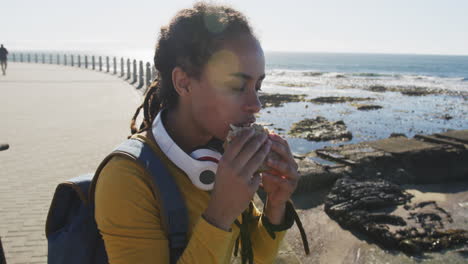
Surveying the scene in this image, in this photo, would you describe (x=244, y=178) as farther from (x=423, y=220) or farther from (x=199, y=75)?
(x=423, y=220)

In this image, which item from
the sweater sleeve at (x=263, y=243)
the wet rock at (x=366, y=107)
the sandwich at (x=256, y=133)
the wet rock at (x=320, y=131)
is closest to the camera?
the sandwich at (x=256, y=133)

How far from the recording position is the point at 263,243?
1885 mm

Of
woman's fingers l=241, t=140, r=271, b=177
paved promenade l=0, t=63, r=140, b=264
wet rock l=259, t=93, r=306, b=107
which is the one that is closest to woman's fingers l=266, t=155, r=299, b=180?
woman's fingers l=241, t=140, r=271, b=177

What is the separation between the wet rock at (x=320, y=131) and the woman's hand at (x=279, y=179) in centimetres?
1157

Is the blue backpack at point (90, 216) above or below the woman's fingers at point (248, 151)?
below

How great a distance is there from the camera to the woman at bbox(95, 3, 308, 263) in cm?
128

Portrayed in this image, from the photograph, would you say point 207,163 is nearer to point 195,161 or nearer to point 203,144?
point 195,161

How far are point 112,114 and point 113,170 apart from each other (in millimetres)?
11356

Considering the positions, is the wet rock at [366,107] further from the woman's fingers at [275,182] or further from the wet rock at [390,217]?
the woman's fingers at [275,182]

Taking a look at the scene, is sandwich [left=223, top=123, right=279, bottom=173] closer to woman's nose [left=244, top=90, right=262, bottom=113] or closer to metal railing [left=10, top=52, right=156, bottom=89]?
woman's nose [left=244, top=90, right=262, bottom=113]

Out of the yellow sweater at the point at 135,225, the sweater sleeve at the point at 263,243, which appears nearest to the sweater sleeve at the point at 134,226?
the yellow sweater at the point at 135,225

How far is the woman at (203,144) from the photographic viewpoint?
128 centimetres

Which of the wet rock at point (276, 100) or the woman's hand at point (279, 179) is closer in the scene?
the woman's hand at point (279, 179)

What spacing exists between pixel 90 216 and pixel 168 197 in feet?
1.00
